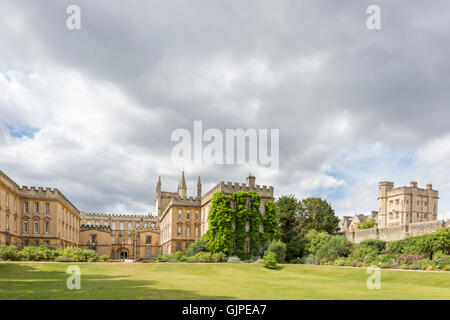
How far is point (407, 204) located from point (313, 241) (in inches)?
1823

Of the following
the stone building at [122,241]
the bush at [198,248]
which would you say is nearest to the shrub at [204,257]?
the bush at [198,248]

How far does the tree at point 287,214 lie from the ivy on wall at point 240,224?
381cm

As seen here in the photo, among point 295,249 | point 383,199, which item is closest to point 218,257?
point 295,249

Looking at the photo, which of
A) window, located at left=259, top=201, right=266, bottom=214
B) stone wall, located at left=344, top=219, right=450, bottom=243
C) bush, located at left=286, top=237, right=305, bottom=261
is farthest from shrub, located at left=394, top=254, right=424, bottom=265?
window, located at left=259, top=201, right=266, bottom=214

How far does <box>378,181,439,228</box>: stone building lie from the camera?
80625mm

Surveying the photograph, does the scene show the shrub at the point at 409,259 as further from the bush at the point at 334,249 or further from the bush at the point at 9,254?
the bush at the point at 9,254

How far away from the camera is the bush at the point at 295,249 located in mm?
46156

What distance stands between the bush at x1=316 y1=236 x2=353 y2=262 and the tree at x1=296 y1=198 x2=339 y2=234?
845cm

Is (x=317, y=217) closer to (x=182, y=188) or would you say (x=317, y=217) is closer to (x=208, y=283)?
(x=208, y=283)

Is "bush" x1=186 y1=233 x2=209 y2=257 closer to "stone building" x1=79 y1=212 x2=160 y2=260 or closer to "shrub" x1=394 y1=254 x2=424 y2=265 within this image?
"shrub" x1=394 y1=254 x2=424 y2=265

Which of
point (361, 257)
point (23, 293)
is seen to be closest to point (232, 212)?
point (361, 257)
